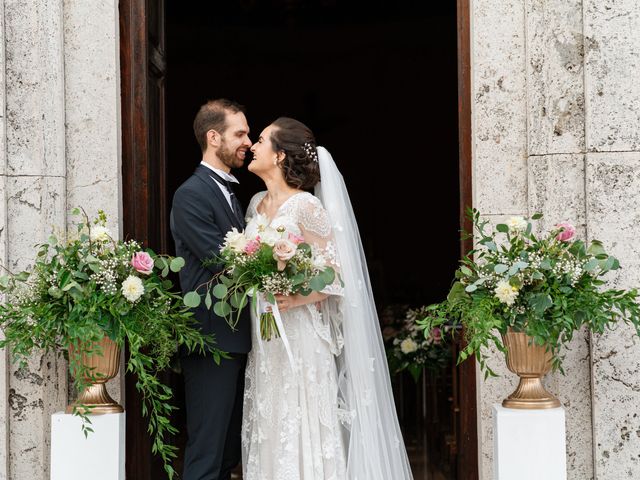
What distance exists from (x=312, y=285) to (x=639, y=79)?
1.79m

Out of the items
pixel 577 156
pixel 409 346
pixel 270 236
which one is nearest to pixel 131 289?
pixel 270 236

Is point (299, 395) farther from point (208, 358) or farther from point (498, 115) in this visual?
point (498, 115)

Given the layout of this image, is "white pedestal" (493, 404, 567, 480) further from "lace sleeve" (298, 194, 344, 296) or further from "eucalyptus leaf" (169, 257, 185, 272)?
"eucalyptus leaf" (169, 257, 185, 272)

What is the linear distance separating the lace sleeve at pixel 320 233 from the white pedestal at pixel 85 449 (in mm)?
1170

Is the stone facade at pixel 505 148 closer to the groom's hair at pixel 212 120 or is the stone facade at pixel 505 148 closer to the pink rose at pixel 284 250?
the groom's hair at pixel 212 120

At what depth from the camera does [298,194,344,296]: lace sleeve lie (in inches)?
177

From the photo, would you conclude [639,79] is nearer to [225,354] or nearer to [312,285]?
[312,285]

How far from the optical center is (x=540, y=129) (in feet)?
14.7

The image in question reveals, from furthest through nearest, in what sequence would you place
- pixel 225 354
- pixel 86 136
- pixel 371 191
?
1. pixel 371 191
2. pixel 86 136
3. pixel 225 354

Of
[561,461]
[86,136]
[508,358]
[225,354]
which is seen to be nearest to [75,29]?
[86,136]

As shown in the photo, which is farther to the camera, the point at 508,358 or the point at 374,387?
the point at 374,387

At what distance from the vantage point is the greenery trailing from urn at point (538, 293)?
3.98m

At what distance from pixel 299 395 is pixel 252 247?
80 centimetres

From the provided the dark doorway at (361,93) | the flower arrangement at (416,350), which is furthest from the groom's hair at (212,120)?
the dark doorway at (361,93)
